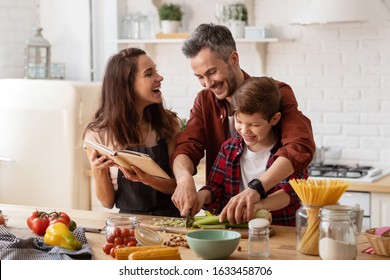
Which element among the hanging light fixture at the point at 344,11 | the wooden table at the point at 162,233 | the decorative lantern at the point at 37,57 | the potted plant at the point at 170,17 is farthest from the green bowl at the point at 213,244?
the decorative lantern at the point at 37,57

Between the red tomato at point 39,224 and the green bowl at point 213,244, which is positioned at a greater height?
the green bowl at point 213,244

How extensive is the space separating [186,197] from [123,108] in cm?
74

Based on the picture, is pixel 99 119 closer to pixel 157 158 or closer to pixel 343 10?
pixel 157 158

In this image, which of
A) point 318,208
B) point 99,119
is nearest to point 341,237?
point 318,208

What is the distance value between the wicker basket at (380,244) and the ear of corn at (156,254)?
2.32ft

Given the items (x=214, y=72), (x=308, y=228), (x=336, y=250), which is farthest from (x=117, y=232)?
(x=214, y=72)

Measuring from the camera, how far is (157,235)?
111 inches

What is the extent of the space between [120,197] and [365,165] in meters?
2.20

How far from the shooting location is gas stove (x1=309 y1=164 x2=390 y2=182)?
4754 mm

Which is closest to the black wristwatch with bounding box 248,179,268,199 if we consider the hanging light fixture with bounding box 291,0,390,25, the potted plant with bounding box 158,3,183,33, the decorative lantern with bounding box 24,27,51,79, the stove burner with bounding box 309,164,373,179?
the stove burner with bounding box 309,164,373,179

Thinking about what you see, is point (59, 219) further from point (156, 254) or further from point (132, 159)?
point (156, 254)

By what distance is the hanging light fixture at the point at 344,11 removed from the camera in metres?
4.79

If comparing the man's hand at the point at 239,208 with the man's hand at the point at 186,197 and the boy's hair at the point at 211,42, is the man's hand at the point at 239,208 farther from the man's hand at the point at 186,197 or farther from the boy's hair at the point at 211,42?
the boy's hair at the point at 211,42

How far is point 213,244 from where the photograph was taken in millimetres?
2568
